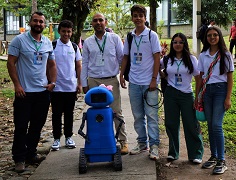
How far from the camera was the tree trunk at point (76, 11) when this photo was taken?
11.0m

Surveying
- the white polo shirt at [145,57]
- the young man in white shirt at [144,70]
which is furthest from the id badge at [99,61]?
the white polo shirt at [145,57]

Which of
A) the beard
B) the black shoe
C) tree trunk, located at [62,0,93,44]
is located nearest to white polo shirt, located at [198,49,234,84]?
the beard

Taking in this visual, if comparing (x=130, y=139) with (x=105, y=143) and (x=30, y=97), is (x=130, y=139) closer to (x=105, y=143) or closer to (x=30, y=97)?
(x=105, y=143)

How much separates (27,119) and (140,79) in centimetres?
158

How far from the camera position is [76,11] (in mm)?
11102

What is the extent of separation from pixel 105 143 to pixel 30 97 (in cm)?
118

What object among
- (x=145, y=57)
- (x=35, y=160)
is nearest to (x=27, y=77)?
(x=35, y=160)

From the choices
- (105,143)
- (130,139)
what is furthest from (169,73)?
(130,139)

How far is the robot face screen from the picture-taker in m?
4.81

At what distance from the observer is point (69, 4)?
1097 cm

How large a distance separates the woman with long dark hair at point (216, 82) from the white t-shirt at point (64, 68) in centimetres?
195

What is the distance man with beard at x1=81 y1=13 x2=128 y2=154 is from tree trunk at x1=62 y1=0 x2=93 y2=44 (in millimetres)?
5816

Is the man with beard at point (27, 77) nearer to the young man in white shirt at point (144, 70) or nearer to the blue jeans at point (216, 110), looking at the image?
the young man in white shirt at point (144, 70)

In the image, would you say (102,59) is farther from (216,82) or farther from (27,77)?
(216,82)
